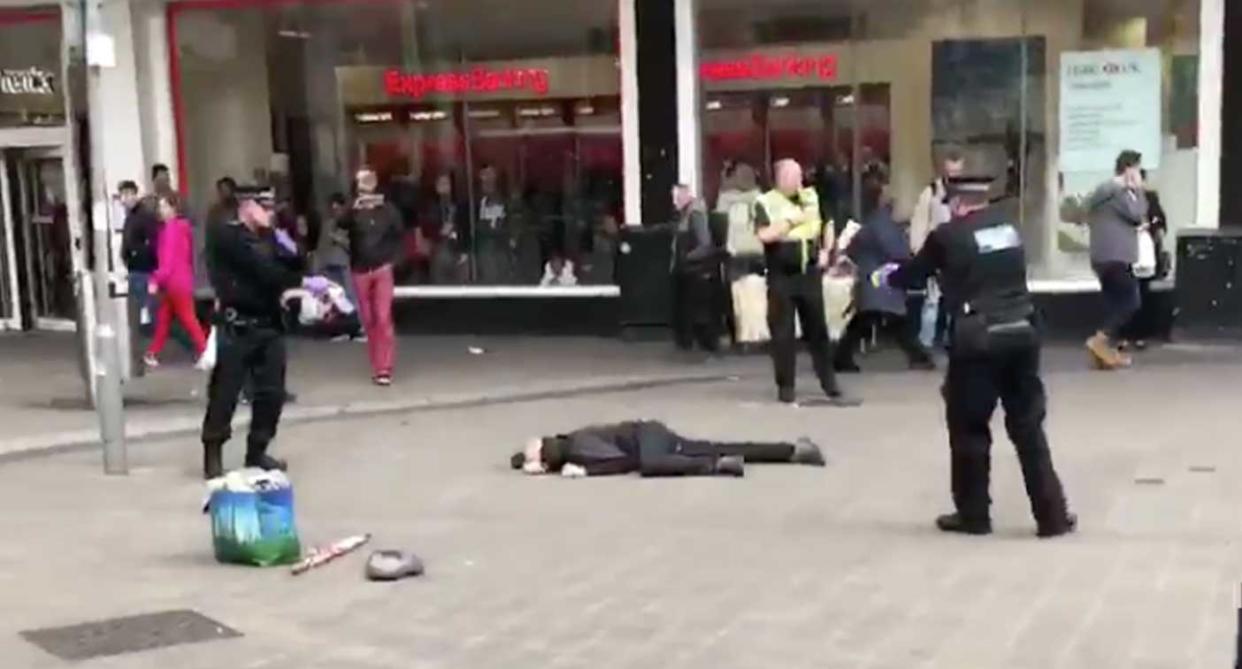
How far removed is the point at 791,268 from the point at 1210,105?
5628 mm

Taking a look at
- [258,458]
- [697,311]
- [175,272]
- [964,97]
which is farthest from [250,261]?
[964,97]

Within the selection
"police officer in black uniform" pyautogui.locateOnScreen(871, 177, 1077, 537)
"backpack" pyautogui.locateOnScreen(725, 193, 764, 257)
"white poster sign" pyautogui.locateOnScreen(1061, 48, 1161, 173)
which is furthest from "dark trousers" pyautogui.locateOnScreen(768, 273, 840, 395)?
"white poster sign" pyautogui.locateOnScreen(1061, 48, 1161, 173)

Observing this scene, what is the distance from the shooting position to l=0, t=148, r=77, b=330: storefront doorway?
18594mm

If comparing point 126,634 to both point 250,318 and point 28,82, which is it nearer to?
point 250,318

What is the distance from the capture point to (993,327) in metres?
7.40

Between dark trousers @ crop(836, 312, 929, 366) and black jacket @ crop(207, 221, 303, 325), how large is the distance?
5748mm

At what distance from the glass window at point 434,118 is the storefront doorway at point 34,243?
71.4 inches

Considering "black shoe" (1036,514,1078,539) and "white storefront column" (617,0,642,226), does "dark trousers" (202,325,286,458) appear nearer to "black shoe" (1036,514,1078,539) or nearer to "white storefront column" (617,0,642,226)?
"black shoe" (1036,514,1078,539)

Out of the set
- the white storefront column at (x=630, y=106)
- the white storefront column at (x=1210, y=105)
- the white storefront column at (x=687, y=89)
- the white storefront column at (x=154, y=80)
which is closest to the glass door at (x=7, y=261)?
the white storefront column at (x=154, y=80)

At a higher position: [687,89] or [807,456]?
[687,89]

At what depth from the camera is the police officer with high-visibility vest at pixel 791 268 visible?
1127 cm

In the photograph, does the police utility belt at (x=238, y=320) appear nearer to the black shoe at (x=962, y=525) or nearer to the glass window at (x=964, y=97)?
the black shoe at (x=962, y=525)

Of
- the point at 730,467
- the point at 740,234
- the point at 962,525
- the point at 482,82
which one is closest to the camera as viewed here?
the point at 962,525

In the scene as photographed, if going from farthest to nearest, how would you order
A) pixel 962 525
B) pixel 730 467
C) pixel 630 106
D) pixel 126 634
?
pixel 630 106, pixel 730 467, pixel 962 525, pixel 126 634
